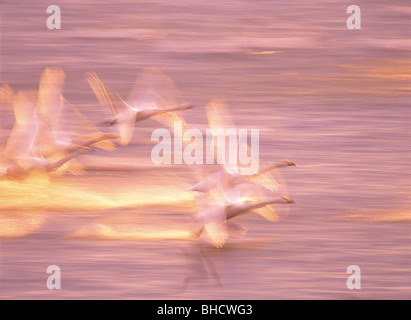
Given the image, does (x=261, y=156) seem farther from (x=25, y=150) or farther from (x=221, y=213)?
(x=25, y=150)

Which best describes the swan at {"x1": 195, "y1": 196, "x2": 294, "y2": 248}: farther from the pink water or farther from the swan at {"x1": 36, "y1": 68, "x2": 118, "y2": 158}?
the swan at {"x1": 36, "y1": 68, "x2": 118, "y2": 158}

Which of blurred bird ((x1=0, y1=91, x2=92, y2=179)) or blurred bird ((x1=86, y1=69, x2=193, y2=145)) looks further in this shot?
blurred bird ((x1=86, y1=69, x2=193, y2=145))

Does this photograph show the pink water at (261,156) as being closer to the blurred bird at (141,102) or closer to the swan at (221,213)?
the blurred bird at (141,102)

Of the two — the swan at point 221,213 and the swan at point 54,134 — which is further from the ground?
the swan at point 54,134

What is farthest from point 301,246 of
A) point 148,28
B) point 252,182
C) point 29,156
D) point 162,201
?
point 148,28

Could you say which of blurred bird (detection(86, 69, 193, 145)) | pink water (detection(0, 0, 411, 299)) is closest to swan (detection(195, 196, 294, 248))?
pink water (detection(0, 0, 411, 299))

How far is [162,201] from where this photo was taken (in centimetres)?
530

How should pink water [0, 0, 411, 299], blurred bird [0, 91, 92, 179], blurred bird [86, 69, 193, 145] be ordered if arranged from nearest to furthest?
pink water [0, 0, 411, 299] < blurred bird [0, 91, 92, 179] < blurred bird [86, 69, 193, 145]

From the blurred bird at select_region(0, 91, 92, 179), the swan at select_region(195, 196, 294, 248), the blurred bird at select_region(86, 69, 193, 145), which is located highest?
the blurred bird at select_region(86, 69, 193, 145)

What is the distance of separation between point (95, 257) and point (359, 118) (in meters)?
2.29

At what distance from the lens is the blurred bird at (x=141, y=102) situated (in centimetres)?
542

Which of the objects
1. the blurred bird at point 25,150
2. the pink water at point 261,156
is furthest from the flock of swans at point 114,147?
the pink water at point 261,156

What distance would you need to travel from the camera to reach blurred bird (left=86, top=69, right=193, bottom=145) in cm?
542

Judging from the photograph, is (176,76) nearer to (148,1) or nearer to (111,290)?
(148,1)
